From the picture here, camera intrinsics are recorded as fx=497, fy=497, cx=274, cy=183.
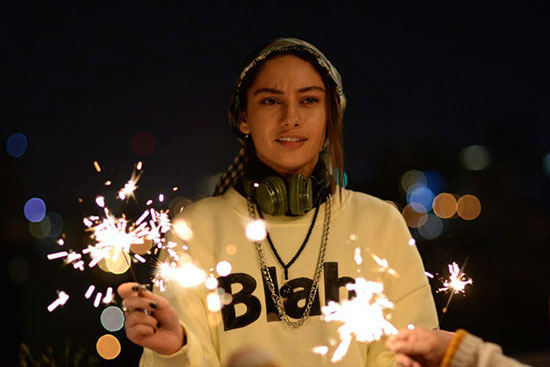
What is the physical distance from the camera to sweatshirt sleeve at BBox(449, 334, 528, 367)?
155cm

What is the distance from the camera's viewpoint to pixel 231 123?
2697 millimetres

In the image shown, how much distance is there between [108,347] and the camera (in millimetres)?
4395

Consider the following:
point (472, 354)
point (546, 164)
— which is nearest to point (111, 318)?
point (472, 354)

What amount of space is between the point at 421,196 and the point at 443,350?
3.18 m

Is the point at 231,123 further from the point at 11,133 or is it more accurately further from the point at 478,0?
the point at 478,0

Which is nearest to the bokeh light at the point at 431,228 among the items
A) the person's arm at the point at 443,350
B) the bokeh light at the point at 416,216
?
the bokeh light at the point at 416,216

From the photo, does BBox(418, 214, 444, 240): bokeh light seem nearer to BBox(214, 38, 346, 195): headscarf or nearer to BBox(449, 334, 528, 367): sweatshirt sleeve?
BBox(214, 38, 346, 195): headscarf

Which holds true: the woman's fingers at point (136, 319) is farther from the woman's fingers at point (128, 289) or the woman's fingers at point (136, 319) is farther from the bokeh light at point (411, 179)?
the bokeh light at point (411, 179)

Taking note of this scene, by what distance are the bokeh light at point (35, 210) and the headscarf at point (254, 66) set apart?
1.79 meters

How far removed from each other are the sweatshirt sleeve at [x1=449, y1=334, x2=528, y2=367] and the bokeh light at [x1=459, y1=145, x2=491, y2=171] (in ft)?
15.7

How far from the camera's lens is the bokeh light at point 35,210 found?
3.79m

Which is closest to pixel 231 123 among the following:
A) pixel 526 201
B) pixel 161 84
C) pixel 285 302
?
pixel 285 302

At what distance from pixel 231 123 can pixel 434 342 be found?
152 centimetres

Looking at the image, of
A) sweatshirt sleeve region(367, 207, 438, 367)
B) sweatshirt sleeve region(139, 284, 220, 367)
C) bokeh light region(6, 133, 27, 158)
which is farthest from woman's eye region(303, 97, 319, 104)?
bokeh light region(6, 133, 27, 158)
